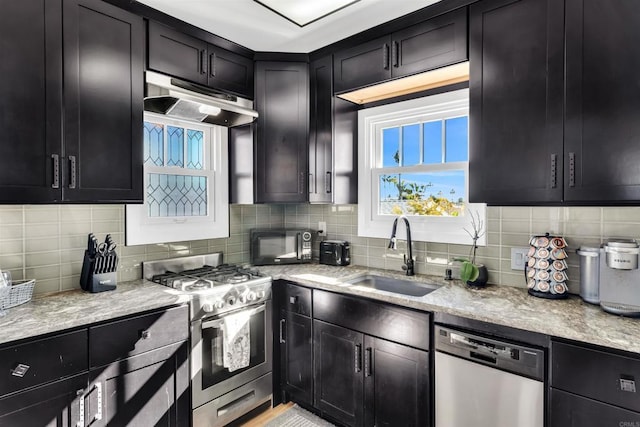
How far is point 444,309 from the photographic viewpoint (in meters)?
1.70

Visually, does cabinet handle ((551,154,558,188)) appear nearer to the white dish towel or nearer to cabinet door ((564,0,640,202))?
cabinet door ((564,0,640,202))

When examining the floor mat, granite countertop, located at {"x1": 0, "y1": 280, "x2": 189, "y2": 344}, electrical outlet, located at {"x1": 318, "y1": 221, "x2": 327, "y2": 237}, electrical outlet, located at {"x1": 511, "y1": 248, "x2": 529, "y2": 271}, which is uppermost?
electrical outlet, located at {"x1": 318, "y1": 221, "x2": 327, "y2": 237}

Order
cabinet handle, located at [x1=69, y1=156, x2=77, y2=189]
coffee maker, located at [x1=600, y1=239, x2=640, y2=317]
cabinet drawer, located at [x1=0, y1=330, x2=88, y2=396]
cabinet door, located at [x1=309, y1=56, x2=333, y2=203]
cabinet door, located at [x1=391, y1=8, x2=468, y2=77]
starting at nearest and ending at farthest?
cabinet drawer, located at [x1=0, y1=330, x2=88, y2=396] → coffee maker, located at [x1=600, y1=239, x2=640, y2=317] → cabinet handle, located at [x1=69, y1=156, x2=77, y2=189] → cabinet door, located at [x1=391, y1=8, x2=468, y2=77] → cabinet door, located at [x1=309, y1=56, x2=333, y2=203]

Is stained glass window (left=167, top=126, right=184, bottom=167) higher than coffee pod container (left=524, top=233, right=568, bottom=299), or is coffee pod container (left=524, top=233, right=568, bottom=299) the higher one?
stained glass window (left=167, top=126, right=184, bottom=167)

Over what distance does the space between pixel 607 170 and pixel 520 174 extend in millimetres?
336

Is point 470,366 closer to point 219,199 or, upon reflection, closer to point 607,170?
point 607,170

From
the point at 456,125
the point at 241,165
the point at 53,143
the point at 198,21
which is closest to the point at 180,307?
the point at 53,143

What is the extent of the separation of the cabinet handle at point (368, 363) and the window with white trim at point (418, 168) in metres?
0.89

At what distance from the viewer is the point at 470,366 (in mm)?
1627

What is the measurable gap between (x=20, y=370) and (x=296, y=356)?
4.88ft

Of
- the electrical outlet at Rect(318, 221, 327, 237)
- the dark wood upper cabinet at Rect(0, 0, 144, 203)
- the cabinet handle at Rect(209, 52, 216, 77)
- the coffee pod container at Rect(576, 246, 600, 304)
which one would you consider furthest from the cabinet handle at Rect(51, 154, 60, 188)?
the coffee pod container at Rect(576, 246, 600, 304)

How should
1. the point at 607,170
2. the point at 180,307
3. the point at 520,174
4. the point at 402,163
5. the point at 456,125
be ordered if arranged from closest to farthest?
the point at 607,170 → the point at 520,174 → the point at 180,307 → the point at 456,125 → the point at 402,163

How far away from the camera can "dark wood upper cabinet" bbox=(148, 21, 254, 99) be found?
2.09 metres

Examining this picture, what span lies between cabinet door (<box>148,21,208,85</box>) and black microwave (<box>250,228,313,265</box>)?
4.11 ft
